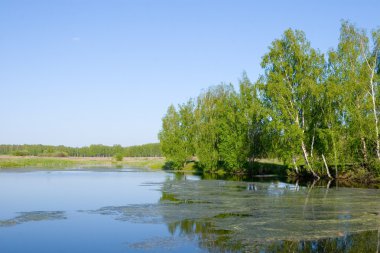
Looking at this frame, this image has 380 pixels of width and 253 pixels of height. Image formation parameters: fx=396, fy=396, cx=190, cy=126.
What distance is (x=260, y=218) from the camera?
59.3 ft

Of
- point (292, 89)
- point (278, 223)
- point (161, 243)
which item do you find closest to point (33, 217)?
point (161, 243)

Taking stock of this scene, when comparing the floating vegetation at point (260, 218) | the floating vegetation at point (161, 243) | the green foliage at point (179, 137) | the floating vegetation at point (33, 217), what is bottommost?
the floating vegetation at point (33, 217)

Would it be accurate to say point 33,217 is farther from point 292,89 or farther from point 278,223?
point 292,89

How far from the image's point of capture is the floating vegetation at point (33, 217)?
57.6 feet

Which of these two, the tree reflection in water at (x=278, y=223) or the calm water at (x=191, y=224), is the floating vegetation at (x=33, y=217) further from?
the tree reflection in water at (x=278, y=223)

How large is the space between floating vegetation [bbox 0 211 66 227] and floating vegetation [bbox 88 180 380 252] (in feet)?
7.10

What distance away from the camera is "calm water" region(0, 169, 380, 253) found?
13164 mm

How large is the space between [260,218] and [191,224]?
3.42 metres

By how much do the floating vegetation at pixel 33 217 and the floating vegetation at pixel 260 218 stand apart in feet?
7.10

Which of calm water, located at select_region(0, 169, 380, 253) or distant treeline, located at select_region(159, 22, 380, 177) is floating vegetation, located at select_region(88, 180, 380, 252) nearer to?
calm water, located at select_region(0, 169, 380, 253)

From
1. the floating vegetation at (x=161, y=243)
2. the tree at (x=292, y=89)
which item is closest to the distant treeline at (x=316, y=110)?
the tree at (x=292, y=89)

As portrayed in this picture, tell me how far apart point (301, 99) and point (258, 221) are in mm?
31826

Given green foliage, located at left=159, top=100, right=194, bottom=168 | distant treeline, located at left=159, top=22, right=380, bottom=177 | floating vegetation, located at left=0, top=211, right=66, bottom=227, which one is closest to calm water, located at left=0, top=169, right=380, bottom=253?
floating vegetation, located at left=0, top=211, right=66, bottom=227

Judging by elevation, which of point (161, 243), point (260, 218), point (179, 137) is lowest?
point (161, 243)
